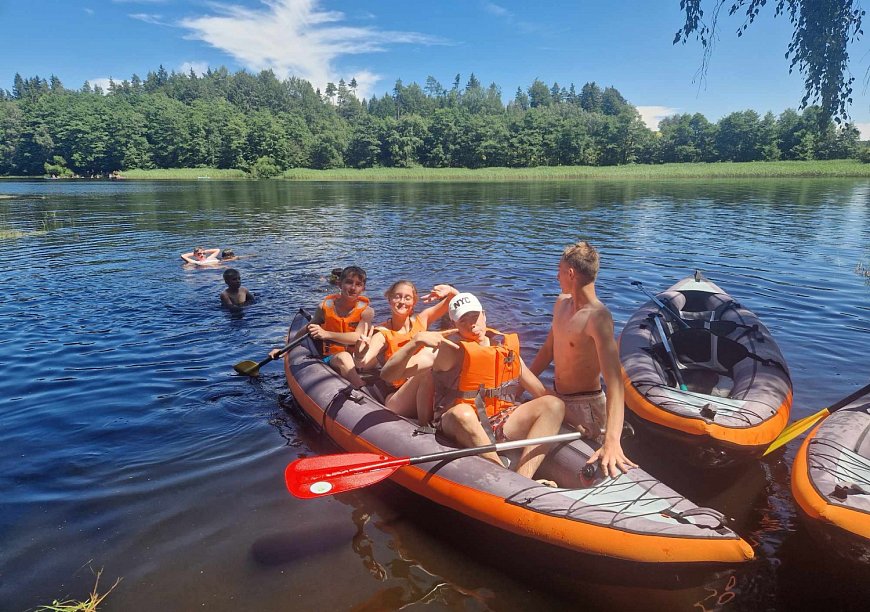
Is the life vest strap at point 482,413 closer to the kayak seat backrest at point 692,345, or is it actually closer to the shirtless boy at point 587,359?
the shirtless boy at point 587,359

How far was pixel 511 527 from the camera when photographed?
338 cm

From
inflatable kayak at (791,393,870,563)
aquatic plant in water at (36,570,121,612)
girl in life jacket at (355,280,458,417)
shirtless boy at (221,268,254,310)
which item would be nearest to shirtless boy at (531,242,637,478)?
inflatable kayak at (791,393,870,563)

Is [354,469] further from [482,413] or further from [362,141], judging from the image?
[362,141]

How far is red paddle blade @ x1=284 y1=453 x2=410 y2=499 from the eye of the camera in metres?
3.63

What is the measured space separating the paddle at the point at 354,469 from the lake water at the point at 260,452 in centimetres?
38

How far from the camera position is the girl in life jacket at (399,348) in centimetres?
466

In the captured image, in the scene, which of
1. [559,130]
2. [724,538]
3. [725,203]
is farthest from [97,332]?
[559,130]

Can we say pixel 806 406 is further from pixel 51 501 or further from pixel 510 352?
pixel 51 501

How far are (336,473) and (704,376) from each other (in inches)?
166

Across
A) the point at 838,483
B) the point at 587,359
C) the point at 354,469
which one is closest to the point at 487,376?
the point at 587,359

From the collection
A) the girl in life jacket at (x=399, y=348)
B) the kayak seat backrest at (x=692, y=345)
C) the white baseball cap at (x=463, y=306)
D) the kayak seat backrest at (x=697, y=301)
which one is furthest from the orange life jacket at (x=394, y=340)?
the kayak seat backrest at (x=697, y=301)

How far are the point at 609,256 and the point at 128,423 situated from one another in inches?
495

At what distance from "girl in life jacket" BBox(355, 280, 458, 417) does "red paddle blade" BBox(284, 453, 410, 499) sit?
87 centimetres

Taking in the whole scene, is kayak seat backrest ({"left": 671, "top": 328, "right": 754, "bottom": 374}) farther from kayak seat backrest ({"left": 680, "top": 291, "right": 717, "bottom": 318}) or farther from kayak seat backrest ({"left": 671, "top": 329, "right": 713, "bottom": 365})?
kayak seat backrest ({"left": 680, "top": 291, "right": 717, "bottom": 318})
